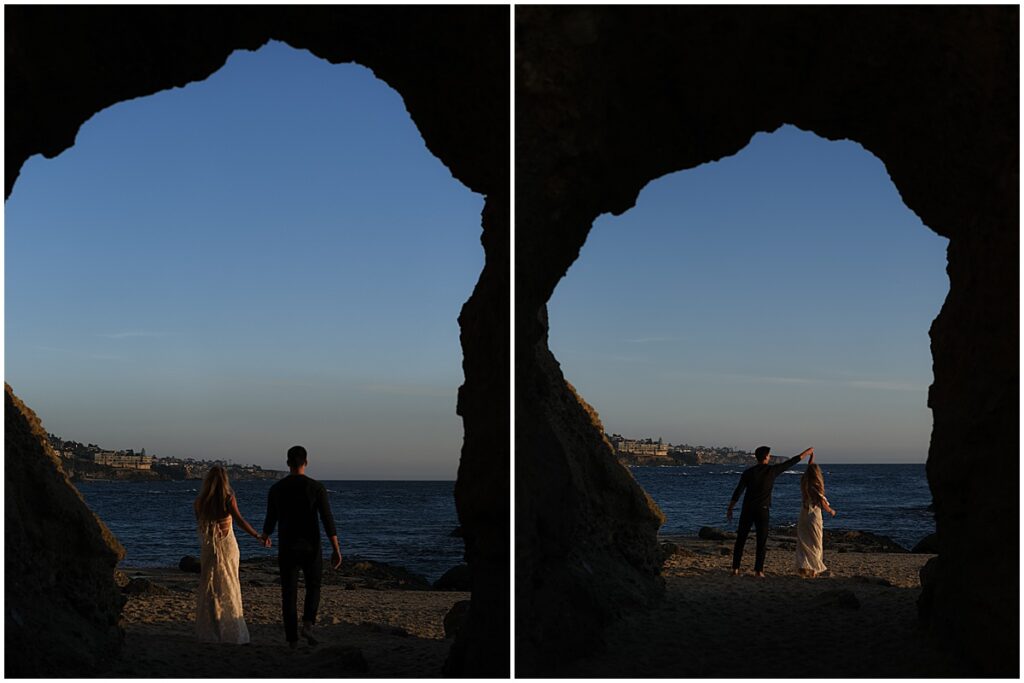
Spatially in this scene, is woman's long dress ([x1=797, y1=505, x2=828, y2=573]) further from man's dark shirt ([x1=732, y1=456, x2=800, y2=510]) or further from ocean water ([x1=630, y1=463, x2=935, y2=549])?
ocean water ([x1=630, y1=463, x2=935, y2=549])

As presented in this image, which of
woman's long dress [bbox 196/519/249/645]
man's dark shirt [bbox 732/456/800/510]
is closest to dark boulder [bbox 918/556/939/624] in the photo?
man's dark shirt [bbox 732/456/800/510]

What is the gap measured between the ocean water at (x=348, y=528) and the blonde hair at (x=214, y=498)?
2201 cm

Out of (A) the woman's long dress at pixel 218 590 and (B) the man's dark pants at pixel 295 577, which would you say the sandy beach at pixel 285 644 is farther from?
(B) the man's dark pants at pixel 295 577

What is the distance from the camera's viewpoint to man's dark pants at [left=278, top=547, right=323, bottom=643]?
25.5 ft

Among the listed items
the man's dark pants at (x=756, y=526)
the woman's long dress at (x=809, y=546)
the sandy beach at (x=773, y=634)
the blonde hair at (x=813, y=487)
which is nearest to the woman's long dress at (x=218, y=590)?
the sandy beach at (x=773, y=634)

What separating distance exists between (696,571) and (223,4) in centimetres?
976

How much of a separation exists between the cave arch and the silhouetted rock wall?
0.37 m

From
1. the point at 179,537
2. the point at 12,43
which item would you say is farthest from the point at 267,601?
the point at 179,537

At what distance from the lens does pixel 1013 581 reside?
19.2 feet

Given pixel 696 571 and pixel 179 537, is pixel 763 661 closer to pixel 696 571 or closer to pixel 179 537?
pixel 696 571

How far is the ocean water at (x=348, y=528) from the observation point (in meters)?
40.9

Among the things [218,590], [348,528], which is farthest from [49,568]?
[348,528]

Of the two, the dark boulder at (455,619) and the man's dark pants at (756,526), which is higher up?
the man's dark pants at (756,526)

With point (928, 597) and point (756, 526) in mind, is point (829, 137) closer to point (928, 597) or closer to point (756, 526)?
point (928, 597)
